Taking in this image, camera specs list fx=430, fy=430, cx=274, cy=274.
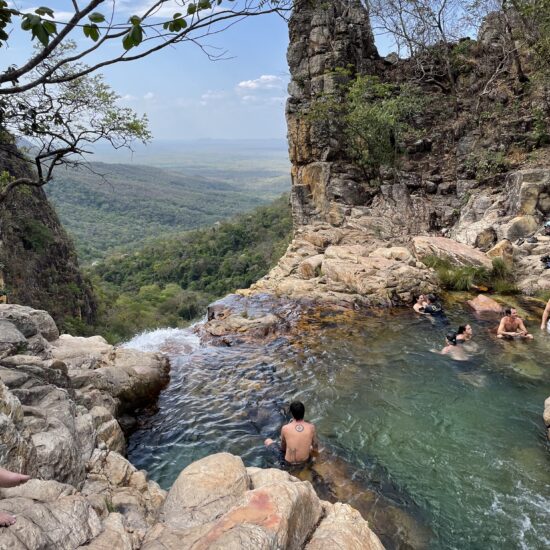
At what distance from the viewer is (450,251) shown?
1564 centimetres

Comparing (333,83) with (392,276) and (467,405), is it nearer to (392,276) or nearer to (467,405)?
(392,276)

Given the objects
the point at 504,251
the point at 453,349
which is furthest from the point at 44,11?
the point at 504,251

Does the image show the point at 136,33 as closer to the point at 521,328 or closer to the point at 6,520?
the point at 6,520

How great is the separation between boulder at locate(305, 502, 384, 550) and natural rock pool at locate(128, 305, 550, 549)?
1394mm

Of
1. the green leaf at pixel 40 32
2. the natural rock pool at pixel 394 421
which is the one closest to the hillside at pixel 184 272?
the natural rock pool at pixel 394 421

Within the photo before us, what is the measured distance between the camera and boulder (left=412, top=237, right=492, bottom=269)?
1488cm

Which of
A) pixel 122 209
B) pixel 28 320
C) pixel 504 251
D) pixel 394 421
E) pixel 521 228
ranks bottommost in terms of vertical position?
pixel 122 209

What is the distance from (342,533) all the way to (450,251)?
44.7 feet

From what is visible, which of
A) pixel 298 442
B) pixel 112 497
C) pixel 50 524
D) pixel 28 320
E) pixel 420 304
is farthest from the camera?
pixel 420 304

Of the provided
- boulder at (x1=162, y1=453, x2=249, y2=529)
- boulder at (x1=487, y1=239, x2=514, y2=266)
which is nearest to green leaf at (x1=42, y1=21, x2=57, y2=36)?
boulder at (x1=162, y1=453, x2=249, y2=529)

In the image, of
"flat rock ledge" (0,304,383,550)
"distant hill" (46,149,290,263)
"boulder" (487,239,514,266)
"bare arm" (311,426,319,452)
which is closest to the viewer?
"flat rock ledge" (0,304,383,550)

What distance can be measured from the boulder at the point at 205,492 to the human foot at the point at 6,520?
139 centimetres

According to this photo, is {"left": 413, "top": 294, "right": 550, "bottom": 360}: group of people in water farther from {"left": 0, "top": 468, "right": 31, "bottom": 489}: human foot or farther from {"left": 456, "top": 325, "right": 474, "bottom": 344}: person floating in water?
{"left": 0, "top": 468, "right": 31, "bottom": 489}: human foot

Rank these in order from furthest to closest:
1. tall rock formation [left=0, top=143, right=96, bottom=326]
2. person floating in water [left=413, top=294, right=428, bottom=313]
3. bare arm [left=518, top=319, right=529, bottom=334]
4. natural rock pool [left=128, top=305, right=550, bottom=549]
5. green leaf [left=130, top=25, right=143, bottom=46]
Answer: tall rock formation [left=0, top=143, right=96, bottom=326] < person floating in water [left=413, top=294, right=428, bottom=313] < bare arm [left=518, top=319, right=529, bottom=334] < natural rock pool [left=128, top=305, right=550, bottom=549] < green leaf [left=130, top=25, right=143, bottom=46]
